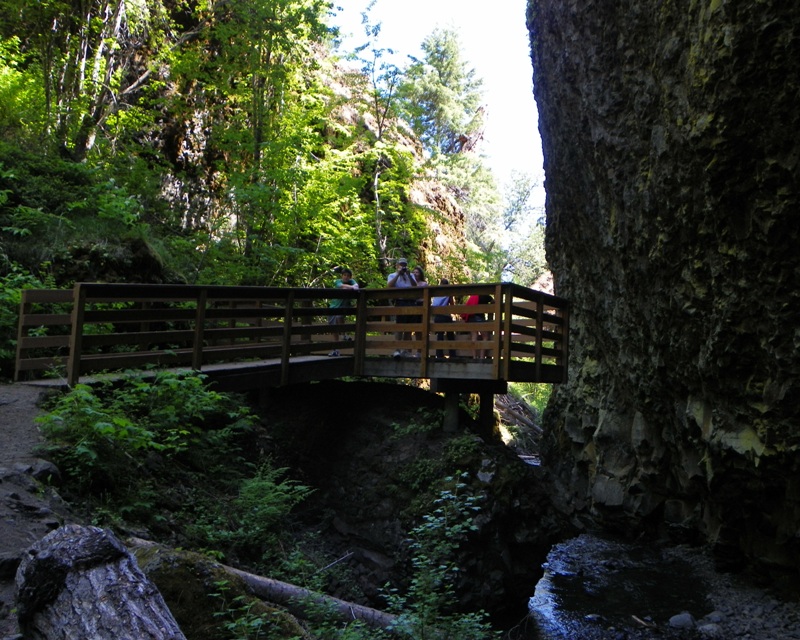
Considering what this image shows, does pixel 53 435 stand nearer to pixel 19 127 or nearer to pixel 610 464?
pixel 19 127

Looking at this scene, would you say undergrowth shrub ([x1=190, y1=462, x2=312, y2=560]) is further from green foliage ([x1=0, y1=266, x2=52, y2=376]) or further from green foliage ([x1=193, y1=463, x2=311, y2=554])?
green foliage ([x1=0, y1=266, x2=52, y2=376])


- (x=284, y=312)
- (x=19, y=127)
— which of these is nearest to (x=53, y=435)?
(x=284, y=312)

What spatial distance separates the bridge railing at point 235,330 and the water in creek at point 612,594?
3.72 metres

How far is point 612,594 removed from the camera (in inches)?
441

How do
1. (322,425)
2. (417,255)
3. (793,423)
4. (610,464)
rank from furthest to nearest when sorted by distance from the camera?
(417,255), (610,464), (322,425), (793,423)

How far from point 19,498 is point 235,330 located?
4685mm

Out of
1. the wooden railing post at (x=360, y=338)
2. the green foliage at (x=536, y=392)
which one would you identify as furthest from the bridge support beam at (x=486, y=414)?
the green foliage at (x=536, y=392)

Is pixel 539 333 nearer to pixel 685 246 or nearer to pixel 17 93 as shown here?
pixel 685 246

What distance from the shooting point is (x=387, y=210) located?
21984 millimetres

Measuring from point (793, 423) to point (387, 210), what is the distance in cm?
1563

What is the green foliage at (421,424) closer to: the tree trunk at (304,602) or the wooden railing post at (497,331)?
the wooden railing post at (497,331)

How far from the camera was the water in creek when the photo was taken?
966 centimetres

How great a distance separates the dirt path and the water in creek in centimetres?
700

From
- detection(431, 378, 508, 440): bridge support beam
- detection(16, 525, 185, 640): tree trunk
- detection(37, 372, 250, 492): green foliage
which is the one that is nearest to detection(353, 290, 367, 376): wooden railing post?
detection(431, 378, 508, 440): bridge support beam
